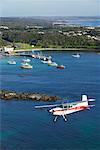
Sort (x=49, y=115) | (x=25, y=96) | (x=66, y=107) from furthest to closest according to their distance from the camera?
(x=25, y=96)
(x=66, y=107)
(x=49, y=115)

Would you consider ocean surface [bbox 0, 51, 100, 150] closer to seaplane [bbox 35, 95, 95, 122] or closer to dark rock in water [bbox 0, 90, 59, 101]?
seaplane [bbox 35, 95, 95, 122]

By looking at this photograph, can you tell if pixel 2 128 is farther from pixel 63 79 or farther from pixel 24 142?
pixel 63 79

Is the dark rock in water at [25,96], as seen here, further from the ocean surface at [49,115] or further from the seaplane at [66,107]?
the seaplane at [66,107]

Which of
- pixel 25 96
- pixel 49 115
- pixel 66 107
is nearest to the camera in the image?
pixel 49 115

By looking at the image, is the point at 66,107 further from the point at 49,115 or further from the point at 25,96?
the point at 25,96

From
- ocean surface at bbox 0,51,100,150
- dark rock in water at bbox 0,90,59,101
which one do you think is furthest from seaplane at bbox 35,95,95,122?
dark rock in water at bbox 0,90,59,101

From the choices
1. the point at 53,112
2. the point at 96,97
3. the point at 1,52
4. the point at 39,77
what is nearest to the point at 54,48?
the point at 1,52

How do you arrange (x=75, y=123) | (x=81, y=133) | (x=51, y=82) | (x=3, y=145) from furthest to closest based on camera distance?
(x=51, y=82), (x=75, y=123), (x=81, y=133), (x=3, y=145)

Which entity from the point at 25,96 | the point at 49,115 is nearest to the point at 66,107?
the point at 49,115
